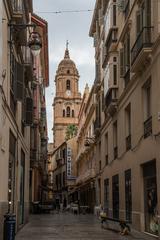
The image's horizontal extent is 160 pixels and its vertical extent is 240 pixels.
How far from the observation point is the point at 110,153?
30.0 m

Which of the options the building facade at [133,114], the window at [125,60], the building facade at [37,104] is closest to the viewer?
the building facade at [133,114]

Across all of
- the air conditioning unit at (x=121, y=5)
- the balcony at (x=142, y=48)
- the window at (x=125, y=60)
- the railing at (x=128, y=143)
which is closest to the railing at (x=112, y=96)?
the window at (x=125, y=60)

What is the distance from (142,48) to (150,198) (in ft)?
18.6

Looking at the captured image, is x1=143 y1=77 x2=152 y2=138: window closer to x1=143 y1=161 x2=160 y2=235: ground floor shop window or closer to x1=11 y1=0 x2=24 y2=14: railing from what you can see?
x1=143 y1=161 x2=160 y2=235: ground floor shop window

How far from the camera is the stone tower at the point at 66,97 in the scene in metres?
112

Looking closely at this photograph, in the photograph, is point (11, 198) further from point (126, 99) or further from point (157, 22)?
point (157, 22)

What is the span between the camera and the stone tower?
366ft

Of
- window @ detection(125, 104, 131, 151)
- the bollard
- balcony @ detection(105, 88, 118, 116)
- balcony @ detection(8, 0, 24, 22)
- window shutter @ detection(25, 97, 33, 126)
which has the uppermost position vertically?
balcony @ detection(8, 0, 24, 22)

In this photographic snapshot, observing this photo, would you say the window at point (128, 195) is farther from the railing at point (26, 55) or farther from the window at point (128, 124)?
the railing at point (26, 55)

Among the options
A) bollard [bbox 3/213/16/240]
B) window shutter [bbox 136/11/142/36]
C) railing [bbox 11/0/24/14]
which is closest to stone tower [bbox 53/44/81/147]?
railing [bbox 11/0/24/14]

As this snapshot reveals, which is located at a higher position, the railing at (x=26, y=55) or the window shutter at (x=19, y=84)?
the railing at (x=26, y=55)

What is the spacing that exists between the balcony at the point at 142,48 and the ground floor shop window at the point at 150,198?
375 cm

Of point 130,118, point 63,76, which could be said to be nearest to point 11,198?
point 130,118

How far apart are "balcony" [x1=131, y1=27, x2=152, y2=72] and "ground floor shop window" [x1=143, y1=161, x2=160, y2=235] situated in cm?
375
